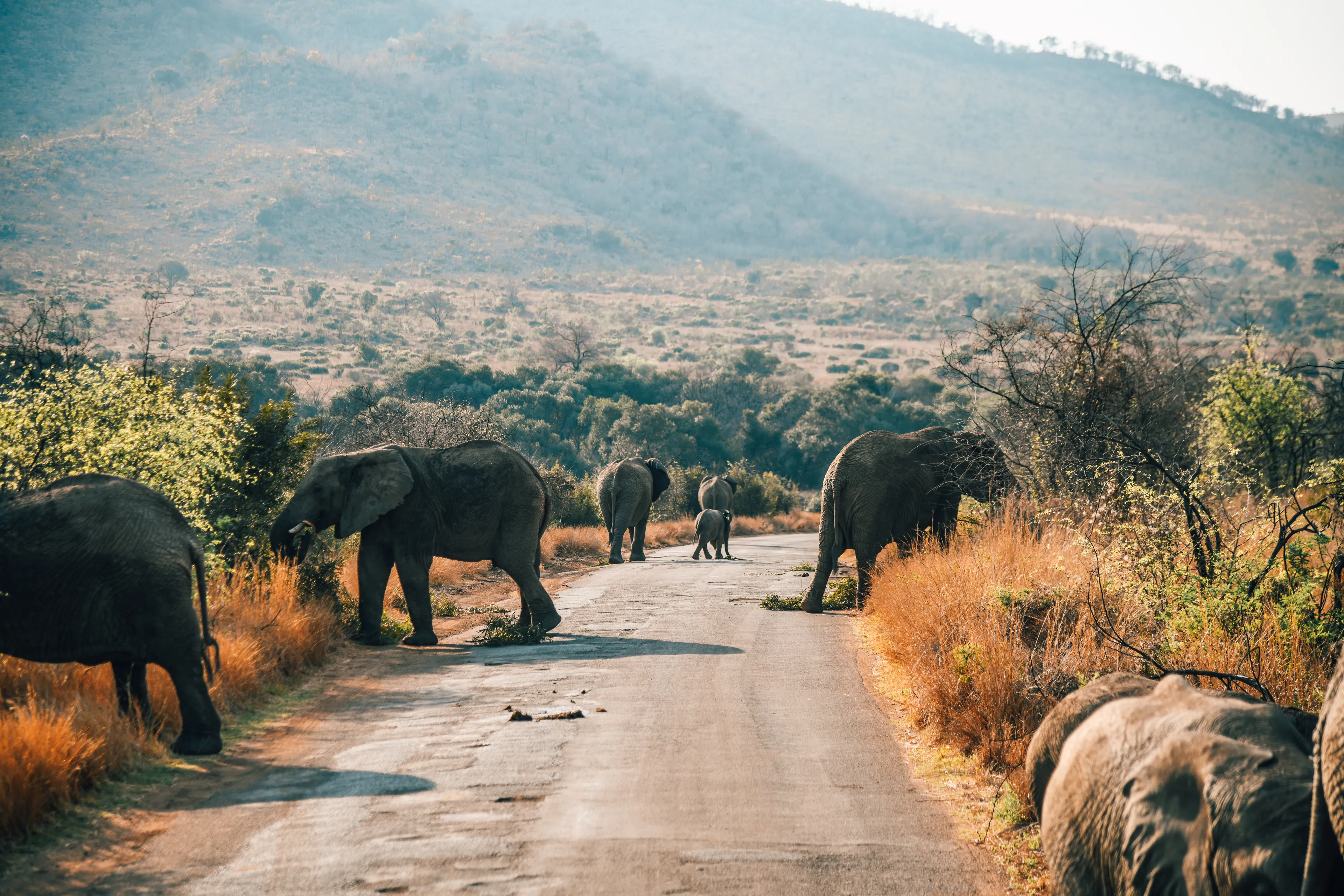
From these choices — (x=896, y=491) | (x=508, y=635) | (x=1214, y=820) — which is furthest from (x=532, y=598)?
(x=1214, y=820)

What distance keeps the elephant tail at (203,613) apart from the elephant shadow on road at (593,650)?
3.52 m

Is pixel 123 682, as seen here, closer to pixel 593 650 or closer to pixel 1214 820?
pixel 593 650

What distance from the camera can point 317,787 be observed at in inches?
264

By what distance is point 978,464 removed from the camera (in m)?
15.5

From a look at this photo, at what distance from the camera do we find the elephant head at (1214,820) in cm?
312

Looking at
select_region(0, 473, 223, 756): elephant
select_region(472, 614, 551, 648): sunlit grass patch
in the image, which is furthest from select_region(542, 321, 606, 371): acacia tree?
select_region(0, 473, 223, 756): elephant

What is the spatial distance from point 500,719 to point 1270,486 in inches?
607

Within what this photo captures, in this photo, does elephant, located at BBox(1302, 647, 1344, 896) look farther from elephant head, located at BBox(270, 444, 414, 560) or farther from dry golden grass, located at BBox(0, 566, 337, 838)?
elephant head, located at BBox(270, 444, 414, 560)

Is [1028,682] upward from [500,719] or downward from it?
upward

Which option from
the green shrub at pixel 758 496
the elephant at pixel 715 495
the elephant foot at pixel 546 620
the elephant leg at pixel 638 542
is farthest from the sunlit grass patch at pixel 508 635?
the green shrub at pixel 758 496

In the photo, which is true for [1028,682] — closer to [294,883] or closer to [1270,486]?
[294,883]

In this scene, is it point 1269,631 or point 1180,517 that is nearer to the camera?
point 1269,631

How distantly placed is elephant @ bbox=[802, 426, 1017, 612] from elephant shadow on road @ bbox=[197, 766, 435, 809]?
30.7ft

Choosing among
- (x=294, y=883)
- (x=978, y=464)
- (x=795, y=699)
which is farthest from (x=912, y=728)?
(x=978, y=464)
